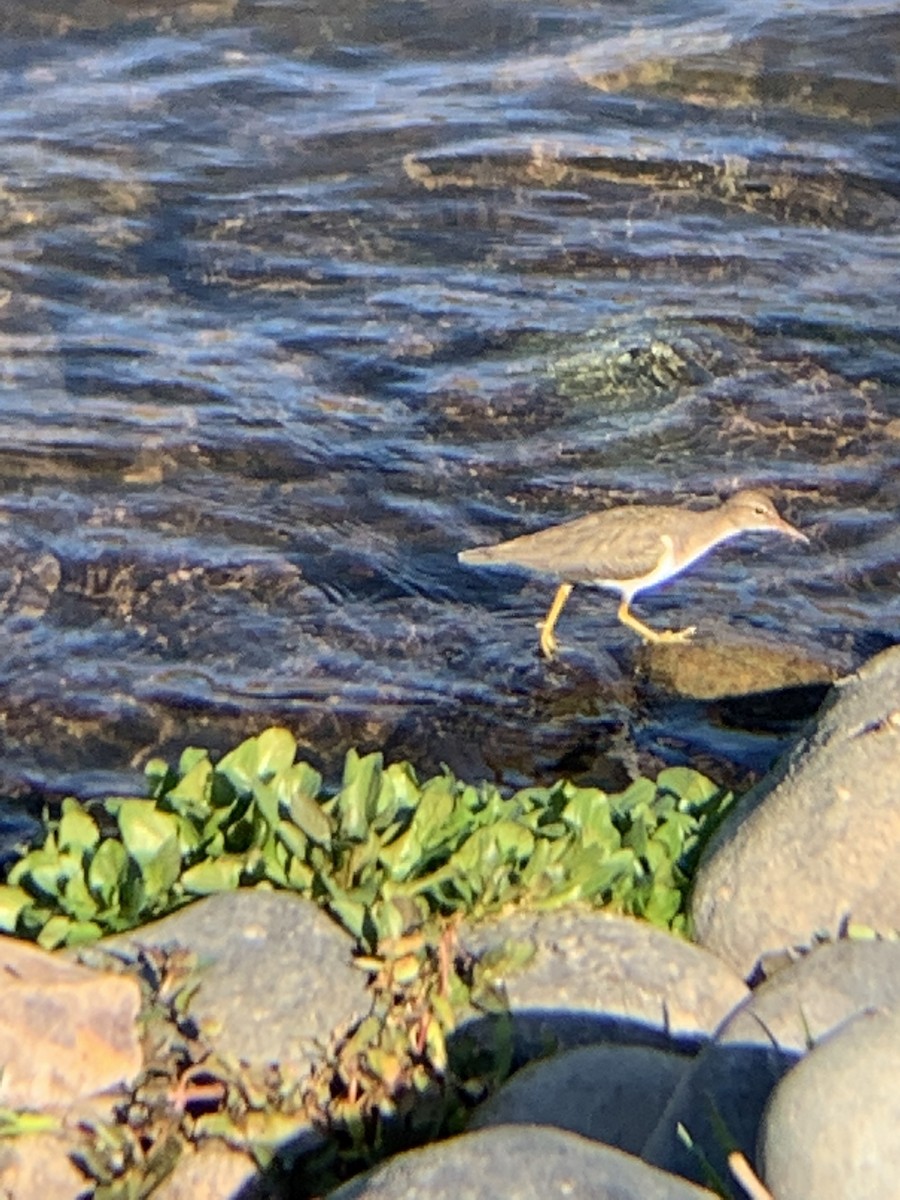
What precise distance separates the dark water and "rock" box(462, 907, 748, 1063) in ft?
6.44

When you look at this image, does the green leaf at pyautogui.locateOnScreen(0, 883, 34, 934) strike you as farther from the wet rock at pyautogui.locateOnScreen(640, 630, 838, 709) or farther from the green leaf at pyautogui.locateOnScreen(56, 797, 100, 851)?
the wet rock at pyautogui.locateOnScreen(640, 630, 838, 709)

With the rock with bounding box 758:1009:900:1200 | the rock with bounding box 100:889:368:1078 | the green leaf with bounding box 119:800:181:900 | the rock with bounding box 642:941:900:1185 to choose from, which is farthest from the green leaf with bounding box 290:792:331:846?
the rock with bounding box 758:1009:900:1200

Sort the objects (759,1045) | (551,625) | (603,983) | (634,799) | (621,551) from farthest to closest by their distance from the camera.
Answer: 1. (551,625)
2. (621,551)
3. (634,799)
4. (603,983)
5. (759,1045)

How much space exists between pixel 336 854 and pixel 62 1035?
2.37 feet

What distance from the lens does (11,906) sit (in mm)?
3908

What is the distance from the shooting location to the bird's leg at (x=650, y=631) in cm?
652

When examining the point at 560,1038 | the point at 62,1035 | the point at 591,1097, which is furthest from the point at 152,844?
the point at 591,1097

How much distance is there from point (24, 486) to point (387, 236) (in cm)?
316

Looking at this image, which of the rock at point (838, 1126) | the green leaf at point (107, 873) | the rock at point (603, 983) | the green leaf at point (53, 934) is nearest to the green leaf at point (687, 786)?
the rock at point (603, 983)

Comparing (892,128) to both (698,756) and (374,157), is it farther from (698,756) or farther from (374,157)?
(698,756)

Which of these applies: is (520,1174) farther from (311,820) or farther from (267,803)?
(267,803)

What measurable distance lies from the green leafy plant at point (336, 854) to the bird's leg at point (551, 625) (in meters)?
2.31

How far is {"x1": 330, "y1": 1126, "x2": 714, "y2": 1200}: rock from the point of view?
9.21ft

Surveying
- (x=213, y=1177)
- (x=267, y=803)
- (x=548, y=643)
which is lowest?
(x=548, y=643)
